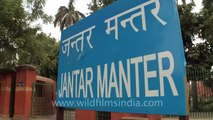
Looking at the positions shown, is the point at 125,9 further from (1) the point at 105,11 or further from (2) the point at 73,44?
(2) the point at 73,44

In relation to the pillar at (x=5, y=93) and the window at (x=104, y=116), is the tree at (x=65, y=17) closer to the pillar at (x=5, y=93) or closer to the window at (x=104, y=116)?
the pillar at (x=5, y=93)

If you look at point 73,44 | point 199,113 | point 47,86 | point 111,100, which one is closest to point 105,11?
point 73,44

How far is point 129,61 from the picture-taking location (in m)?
2.45

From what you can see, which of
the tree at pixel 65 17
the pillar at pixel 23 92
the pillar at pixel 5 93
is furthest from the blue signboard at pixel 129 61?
the tree at pixel 65 17

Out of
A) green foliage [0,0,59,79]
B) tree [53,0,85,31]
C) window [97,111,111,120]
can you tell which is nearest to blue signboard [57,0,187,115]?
window [97,111,111,120]

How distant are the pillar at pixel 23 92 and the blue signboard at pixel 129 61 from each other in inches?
558

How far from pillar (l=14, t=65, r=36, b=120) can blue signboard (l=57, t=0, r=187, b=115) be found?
14167 mm

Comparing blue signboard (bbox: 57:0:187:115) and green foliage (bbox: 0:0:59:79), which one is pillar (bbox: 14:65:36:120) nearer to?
green foliage (bbox: 0:0:59:79)

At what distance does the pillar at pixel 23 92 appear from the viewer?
16719 mm

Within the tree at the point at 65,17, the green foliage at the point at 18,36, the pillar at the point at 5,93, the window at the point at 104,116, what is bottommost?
the window at the point at 104,116

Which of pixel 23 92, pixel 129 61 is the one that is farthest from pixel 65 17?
pixel 129 61

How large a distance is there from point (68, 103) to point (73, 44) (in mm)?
672

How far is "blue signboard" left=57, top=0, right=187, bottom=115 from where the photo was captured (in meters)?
2.07

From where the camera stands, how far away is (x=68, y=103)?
3.32 m
